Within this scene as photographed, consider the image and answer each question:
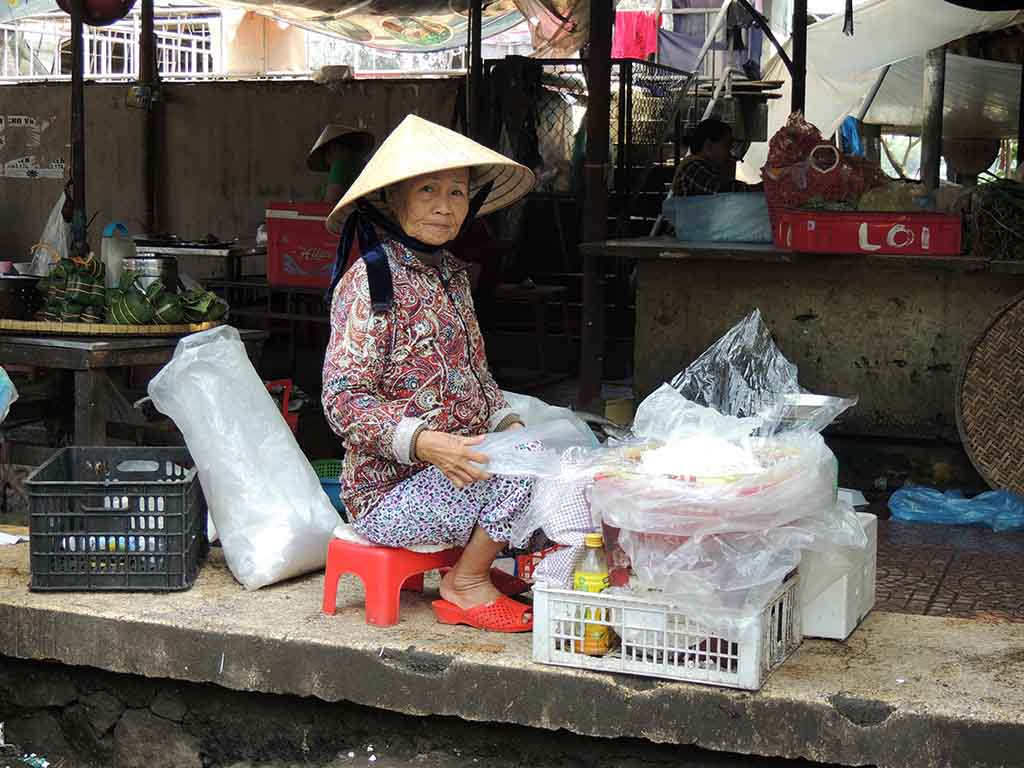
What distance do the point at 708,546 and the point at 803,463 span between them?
0.32m

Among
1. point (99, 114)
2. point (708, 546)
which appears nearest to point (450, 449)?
point (708, 546)

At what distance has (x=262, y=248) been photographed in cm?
960

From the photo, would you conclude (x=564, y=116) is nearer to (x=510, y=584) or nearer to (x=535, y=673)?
(x=510, y=584)

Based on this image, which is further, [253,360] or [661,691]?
[253,360]

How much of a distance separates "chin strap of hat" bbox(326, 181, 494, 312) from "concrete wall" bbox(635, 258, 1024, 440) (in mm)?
2904

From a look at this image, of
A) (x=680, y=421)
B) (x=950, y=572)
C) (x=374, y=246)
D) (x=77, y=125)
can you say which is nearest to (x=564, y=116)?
(x=77, y=125)

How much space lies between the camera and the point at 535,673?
3473mm

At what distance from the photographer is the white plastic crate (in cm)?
326

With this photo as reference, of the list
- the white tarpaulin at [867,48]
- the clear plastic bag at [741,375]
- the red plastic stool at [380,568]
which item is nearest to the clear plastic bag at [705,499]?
the red plastic stool at [380,568]

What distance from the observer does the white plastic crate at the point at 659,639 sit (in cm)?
326

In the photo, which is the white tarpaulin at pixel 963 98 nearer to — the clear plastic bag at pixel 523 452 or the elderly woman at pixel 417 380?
the elderly woman at pixel 417 380

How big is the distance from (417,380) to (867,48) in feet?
33.2

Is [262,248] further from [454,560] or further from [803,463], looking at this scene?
[803,463]

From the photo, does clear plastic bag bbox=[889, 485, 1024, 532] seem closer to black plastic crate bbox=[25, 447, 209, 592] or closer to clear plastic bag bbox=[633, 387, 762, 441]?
clear plastic bag bbox=[633, 387, 762, 441]
